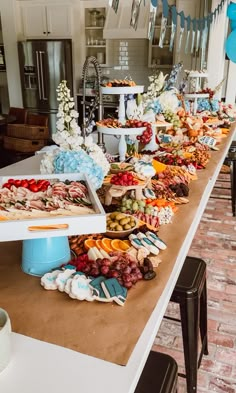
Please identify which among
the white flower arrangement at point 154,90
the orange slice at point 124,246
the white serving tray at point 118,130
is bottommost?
the orange slice at point 124,246

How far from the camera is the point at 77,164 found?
140 centimetres

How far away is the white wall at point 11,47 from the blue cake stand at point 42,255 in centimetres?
644

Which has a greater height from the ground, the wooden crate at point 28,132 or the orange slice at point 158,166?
the orange slice at point 158,166

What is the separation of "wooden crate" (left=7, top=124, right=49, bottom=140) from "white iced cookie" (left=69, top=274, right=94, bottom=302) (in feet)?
12.6

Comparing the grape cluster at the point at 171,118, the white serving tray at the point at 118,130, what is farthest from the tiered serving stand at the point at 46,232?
the grape cluster at the point at 171,118

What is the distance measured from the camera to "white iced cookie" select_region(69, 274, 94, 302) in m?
0.99

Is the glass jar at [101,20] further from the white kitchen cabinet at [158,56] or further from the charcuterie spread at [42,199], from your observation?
the charcuterie spread at [42,199]

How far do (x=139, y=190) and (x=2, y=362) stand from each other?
3.22 ft

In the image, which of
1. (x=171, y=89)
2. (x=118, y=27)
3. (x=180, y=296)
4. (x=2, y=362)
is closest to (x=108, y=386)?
(x=2, y=362)

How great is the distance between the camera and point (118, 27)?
6047 millimetres

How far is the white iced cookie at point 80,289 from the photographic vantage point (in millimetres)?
989

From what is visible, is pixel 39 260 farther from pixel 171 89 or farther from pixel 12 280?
pixel 171 89

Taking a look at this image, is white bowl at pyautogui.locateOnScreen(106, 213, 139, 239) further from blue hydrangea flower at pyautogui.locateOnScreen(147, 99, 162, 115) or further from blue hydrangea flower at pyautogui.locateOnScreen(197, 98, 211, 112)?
blue hydrangea flower at pyautogui.locateOnScreen(197, 98, 211, 112)

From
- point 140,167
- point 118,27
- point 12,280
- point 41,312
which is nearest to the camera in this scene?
point 41,312
